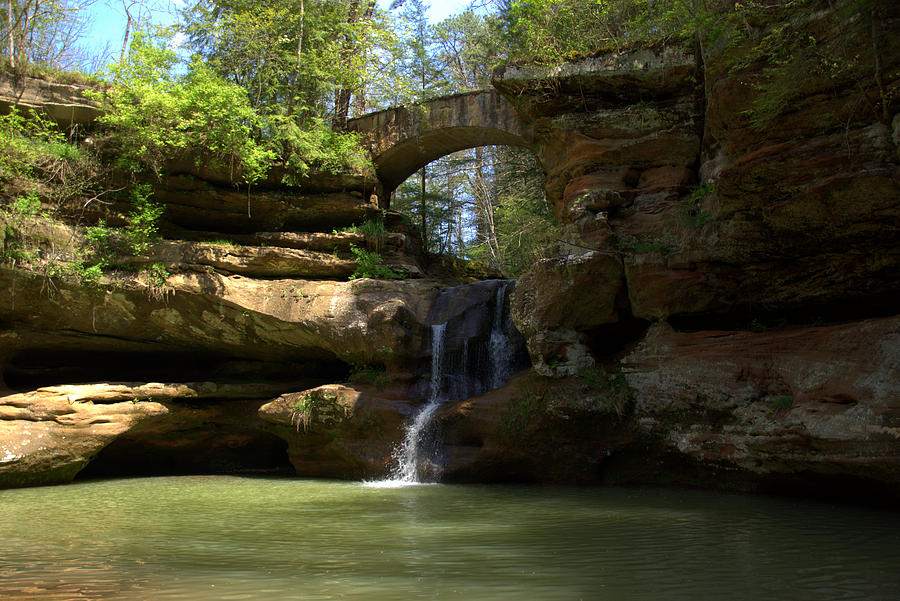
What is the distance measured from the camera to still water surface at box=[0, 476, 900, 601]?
3.99 meters

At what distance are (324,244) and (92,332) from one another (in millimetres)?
5639

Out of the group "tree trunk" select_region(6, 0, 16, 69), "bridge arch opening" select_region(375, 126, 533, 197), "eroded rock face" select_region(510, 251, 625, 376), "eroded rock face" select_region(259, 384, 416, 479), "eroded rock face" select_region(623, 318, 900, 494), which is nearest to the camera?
"eroded rock face" select_region(623, 318, 900, 494)

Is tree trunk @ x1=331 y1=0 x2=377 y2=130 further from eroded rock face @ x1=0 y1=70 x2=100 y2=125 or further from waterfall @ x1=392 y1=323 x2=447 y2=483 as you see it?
waterfall @ x1=392 y1=323 x2=447 y2=483

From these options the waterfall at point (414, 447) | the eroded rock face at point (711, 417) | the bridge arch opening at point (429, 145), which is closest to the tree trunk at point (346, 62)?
the bridge arch opening at point (429, 145)

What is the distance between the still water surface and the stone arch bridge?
9.82m

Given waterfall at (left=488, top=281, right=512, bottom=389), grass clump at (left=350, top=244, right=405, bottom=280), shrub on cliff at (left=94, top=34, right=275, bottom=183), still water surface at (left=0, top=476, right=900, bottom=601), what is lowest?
still water surface at (left=0, top=476, right=900, bottom=601)

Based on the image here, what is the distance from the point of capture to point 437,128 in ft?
53.1

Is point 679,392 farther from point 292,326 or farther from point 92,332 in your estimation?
point 92,332

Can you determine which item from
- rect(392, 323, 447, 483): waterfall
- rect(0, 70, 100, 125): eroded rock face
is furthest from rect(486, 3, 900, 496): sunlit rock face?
rect(0, 70, 100, 125): eroded rock face

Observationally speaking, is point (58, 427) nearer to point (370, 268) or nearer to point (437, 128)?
point (370, 268)

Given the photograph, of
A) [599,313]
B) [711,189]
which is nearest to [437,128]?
[599,313]

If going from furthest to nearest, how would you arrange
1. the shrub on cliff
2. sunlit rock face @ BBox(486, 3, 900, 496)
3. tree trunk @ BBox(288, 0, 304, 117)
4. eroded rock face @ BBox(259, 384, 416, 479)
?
tree trunk @ BBox(288, 0, 304, 117) → the shrub on cliff → eroded rock face @ BBox(259, 384, 416, 479) → sunlit rock face @ BBox(486, 3, 900, 496)

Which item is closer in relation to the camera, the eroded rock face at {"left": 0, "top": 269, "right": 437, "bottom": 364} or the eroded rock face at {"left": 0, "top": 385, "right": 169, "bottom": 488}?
the eroded rock face at {"left": 0, "top": 385, "right": 169, "bottom": 488}

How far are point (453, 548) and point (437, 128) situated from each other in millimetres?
12791
